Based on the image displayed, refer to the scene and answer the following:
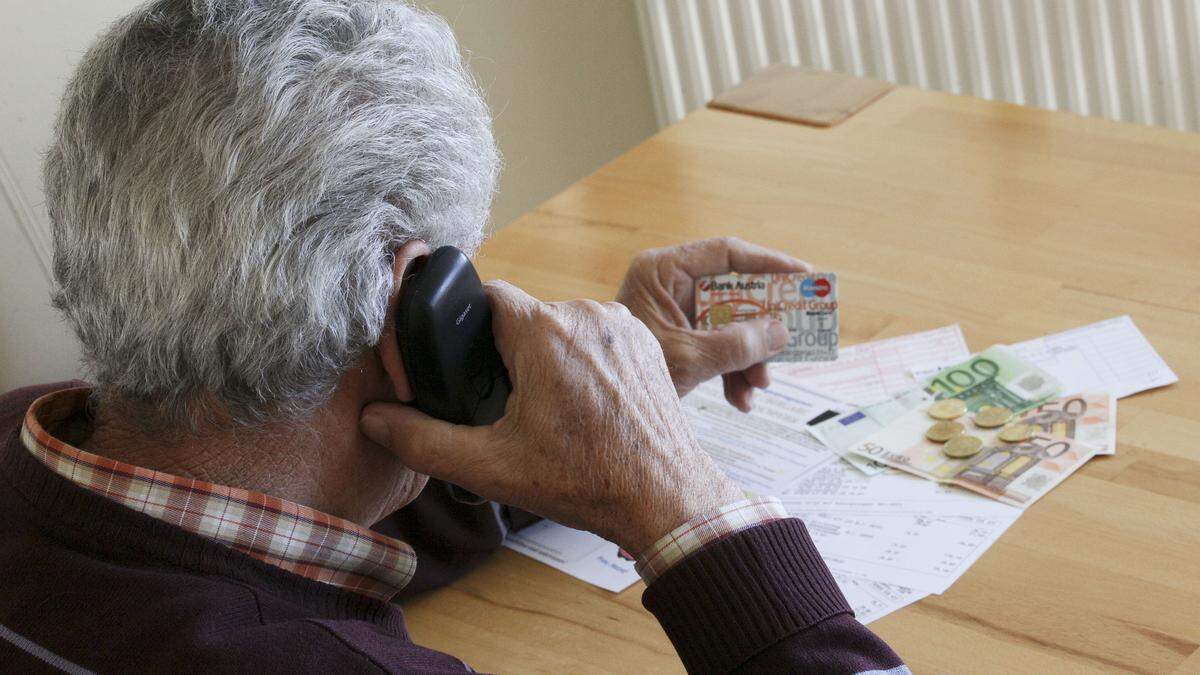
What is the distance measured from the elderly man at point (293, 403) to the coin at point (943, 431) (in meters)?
0.47

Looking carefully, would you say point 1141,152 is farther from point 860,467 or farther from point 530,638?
point 530,638

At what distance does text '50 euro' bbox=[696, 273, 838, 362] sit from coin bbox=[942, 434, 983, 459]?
0.63ft

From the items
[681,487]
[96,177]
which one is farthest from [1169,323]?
[96,177]

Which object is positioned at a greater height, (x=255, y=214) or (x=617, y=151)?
(x=255, y=214)

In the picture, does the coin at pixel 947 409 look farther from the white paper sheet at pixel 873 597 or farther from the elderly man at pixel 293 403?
the elderly man at pixel 293 403

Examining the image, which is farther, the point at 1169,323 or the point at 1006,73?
the point at 1006,73

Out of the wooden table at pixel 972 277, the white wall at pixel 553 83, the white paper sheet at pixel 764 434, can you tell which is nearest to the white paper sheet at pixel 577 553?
the wooden table at pixel 972 277

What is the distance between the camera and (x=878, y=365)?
174 centimetres

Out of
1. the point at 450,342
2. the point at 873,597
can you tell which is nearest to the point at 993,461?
the point at 873,597

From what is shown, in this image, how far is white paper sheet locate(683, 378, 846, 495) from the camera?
159cm

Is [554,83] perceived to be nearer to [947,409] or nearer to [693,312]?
[693,312]

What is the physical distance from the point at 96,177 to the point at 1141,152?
167cm

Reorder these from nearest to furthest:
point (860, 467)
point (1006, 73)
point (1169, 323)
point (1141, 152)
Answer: point (860, 467) → point (1169, 323) → point (1141, 152) → point (1006, 73)

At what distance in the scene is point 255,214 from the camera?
979mm
